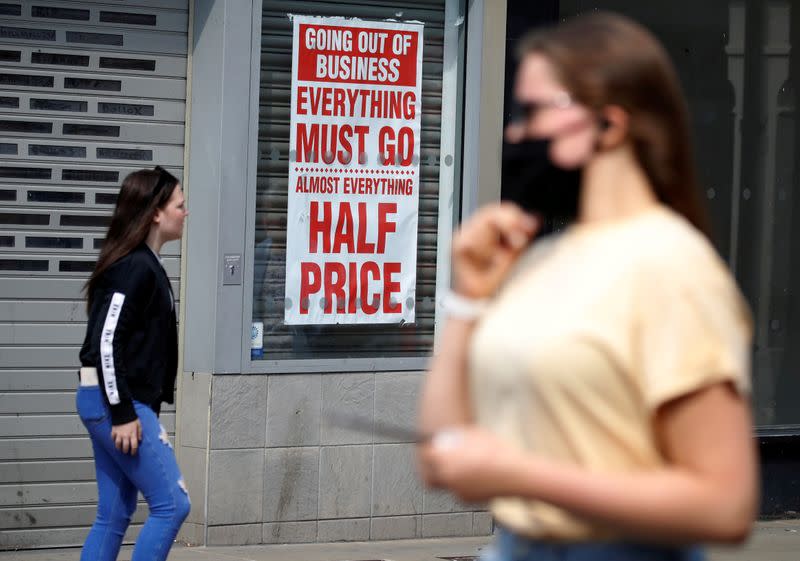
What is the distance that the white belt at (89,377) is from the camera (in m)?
5.83

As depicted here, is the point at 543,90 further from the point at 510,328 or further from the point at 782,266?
the point at 782,266

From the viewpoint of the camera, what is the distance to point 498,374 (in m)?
2.10

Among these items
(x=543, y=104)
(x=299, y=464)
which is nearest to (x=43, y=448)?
(x=299, y=464)

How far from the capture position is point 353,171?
27.2 feet

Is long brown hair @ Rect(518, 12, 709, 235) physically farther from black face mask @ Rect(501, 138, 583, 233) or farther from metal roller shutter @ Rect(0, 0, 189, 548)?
metal roller shutter @ Rect(0, 0, 189, 548)

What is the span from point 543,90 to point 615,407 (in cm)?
49

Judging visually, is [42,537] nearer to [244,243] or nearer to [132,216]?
[244,243]

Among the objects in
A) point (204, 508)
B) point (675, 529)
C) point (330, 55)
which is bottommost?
point (204, 508)

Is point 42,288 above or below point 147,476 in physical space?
above

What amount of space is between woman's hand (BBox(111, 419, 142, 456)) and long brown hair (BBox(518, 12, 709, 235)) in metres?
3.85

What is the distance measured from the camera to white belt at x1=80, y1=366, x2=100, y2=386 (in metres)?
5.83

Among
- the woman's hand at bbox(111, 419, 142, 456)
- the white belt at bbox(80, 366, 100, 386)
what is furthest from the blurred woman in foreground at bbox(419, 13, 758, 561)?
the white belt at bbox(80, 366, 100, 386)

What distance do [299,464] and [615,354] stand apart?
6209 millimetres

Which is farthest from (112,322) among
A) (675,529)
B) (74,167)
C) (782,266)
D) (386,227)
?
(782,266)
